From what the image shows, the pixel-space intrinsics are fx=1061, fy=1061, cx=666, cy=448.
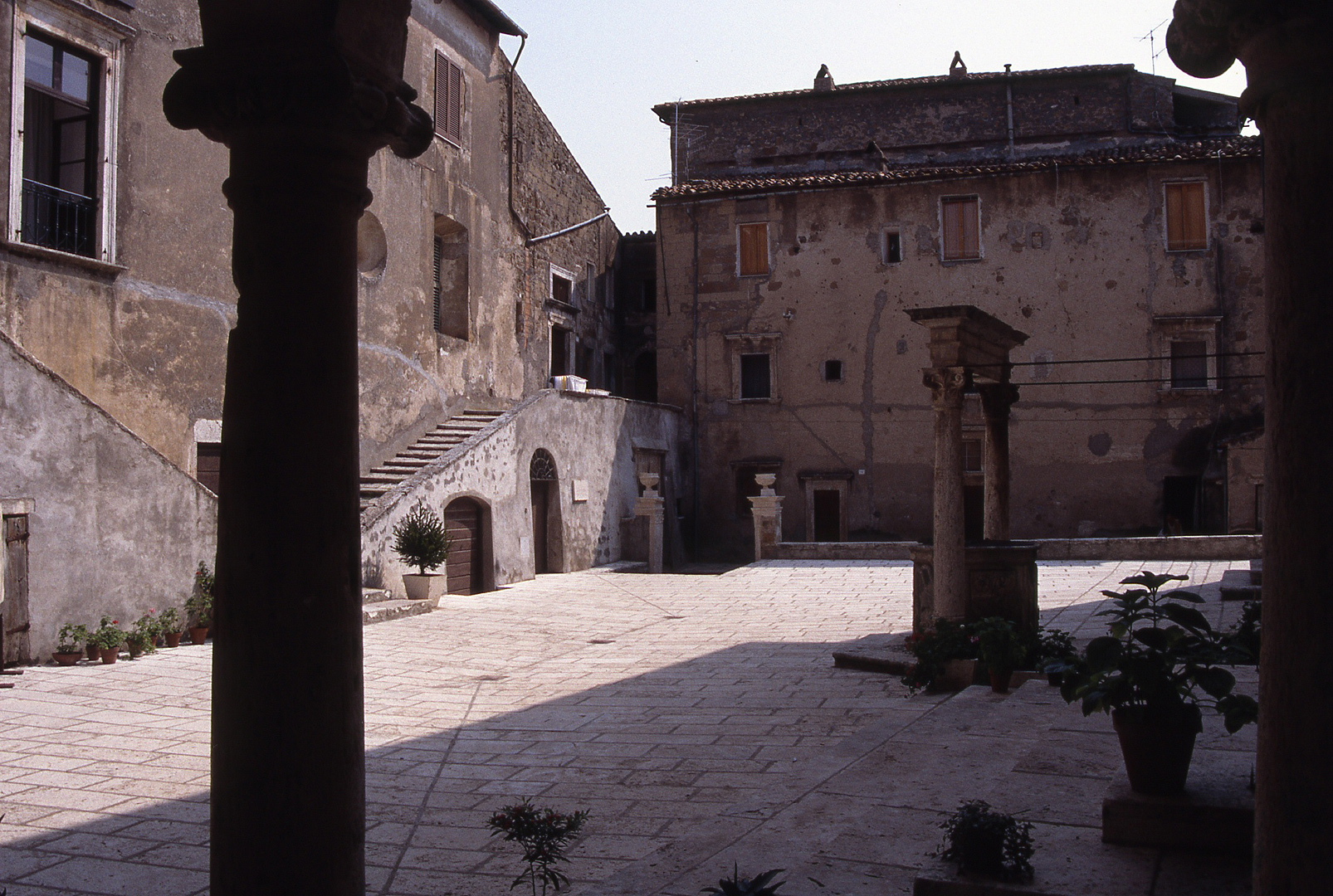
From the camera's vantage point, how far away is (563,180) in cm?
2642

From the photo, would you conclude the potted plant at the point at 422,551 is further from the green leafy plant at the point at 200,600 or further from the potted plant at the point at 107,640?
the potted plant at the point at 107,640

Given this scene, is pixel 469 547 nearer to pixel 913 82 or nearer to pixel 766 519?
pixel 766 519

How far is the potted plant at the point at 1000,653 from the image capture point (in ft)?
24.4

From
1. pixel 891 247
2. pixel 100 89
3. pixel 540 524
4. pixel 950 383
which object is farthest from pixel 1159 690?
pixel 891 247

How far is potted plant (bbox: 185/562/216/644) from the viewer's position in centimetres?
1145

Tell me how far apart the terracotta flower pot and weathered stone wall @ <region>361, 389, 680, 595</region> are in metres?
11.2

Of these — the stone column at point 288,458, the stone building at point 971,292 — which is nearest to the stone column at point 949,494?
the stone column at point 288,458

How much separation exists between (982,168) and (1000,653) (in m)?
18.9

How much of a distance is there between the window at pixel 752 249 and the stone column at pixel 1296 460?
946 inches

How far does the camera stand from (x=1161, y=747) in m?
3.56

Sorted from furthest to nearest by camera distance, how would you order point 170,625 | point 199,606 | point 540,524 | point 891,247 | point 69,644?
point 891,247
point 540,524
point 199,606
point 170,625
point 69,644

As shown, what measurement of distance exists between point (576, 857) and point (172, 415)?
37.9 ft

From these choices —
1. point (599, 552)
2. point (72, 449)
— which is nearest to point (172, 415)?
point (72, 449)

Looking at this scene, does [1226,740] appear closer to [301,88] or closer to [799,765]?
[799,765]
